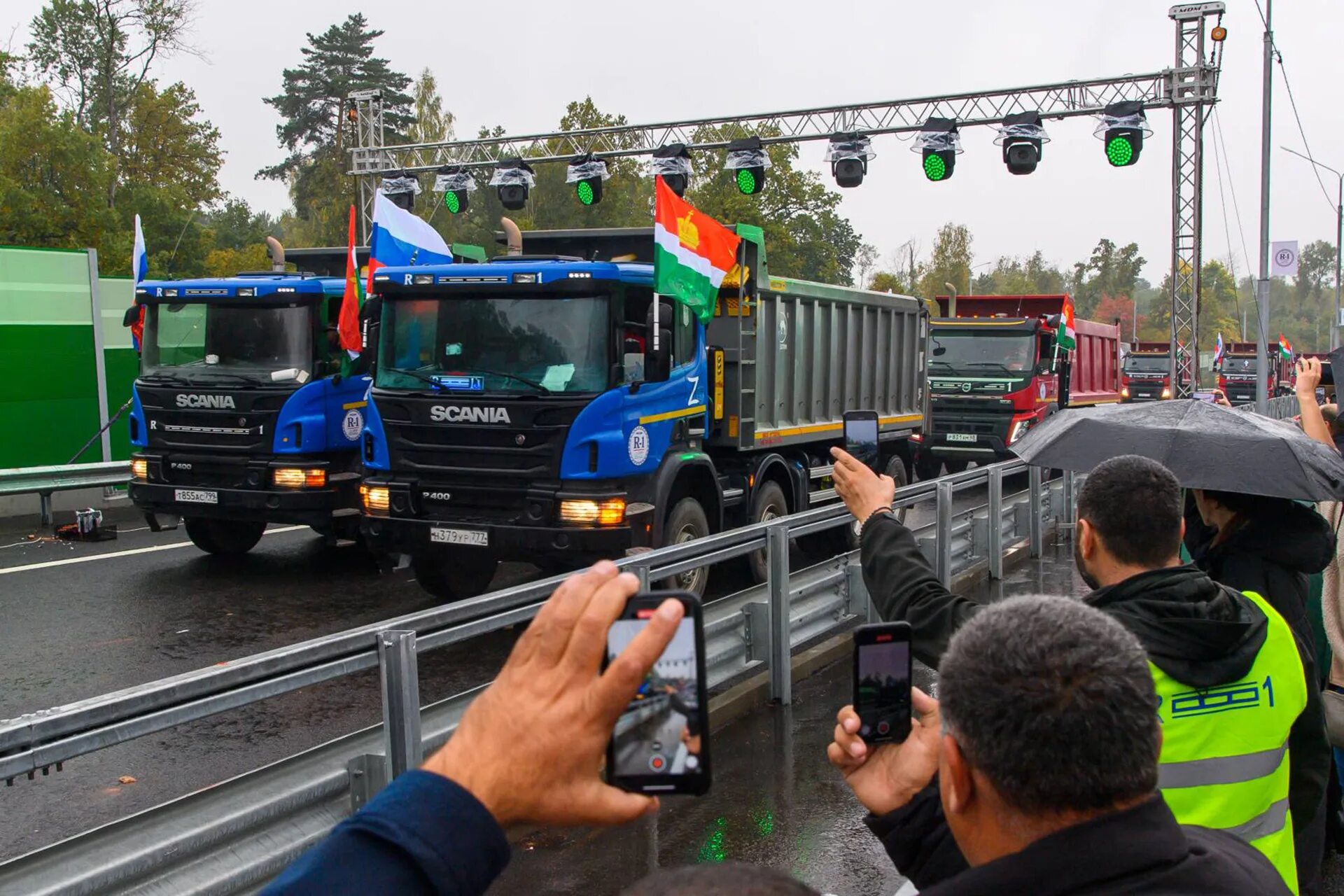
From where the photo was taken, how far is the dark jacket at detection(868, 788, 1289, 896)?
5.05 feet

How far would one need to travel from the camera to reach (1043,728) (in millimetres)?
1573

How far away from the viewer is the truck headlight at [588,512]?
8.70 metres

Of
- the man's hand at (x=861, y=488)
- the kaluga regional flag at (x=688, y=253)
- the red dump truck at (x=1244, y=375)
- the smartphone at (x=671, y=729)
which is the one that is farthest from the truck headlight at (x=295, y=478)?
the red dump truck at (x=1244, y=375)

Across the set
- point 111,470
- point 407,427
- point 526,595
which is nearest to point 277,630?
point 407,427

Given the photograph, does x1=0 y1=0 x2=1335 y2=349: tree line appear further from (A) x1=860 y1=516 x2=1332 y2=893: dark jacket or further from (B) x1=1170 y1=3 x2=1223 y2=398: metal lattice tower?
(A) x1=860 y1=516 x2=1332 y2=893: dark jacket

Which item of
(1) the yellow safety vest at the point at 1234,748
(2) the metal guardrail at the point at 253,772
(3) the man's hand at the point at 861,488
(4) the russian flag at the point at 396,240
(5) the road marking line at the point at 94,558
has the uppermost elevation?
(4) the russian flag at the point at 396,240

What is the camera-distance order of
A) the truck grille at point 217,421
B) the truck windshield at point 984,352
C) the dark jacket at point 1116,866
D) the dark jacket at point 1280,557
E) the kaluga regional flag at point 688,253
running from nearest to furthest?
the dark jacket at point 1116,866, the dark jacket at point 1280,557, the kaluga regional flag at point 688,253, the truck grille at point 217,421, the truck windshield at point 984,352

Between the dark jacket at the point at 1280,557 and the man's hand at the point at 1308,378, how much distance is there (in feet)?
7.13

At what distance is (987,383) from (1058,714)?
64.2ft

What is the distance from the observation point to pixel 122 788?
595cm

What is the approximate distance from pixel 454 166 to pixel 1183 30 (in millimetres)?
13397

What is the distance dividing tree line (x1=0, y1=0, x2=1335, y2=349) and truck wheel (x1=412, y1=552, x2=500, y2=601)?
14329 millimetres

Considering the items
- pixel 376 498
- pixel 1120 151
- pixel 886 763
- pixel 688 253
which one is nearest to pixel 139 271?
pixel 376 498

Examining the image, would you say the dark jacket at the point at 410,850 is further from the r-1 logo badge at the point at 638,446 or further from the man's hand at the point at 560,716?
the r-1 logo badge at the point at 638,446
